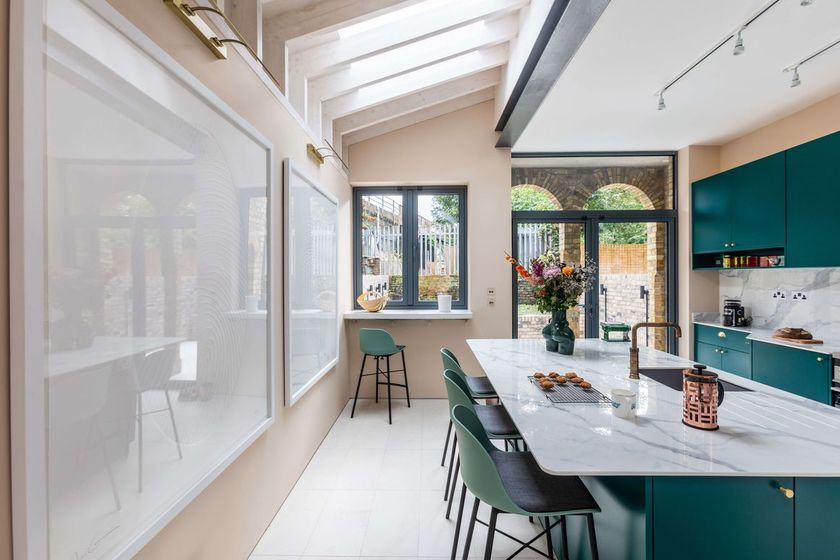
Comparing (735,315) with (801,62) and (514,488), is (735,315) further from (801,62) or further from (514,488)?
(514,488)

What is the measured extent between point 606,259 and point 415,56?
3082 millimetres

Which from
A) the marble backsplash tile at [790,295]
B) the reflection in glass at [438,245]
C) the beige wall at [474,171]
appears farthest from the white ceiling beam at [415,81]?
the marble backsplash tile at [790,295]

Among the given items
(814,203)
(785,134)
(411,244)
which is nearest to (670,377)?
(814,203)

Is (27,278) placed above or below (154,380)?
above

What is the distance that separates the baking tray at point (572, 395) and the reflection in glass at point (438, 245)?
8.55 ft

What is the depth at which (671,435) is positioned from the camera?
4.35ft

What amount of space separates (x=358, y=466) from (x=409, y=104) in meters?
3.25

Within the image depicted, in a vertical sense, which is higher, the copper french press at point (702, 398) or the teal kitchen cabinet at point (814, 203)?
the teal kitchen cabinet at point (814, 203)

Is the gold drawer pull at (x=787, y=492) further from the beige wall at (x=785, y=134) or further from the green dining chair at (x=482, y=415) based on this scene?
the beige wall at (x=785, y=134)

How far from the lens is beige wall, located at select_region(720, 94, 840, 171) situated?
3.14m

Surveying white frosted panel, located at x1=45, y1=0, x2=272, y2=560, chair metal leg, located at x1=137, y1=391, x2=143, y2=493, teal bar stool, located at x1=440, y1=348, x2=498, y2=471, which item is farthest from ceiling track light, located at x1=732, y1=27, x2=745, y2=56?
→ chair metal leg, located at x1=137, y1=391, x2=143, y2=493

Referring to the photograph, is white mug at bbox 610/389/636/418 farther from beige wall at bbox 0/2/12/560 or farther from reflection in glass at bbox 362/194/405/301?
reflection in glass at bbox 362/194/405/301

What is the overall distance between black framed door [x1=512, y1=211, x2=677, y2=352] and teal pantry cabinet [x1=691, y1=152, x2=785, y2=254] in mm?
424

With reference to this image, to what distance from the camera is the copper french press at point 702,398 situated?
1349 millimetres
